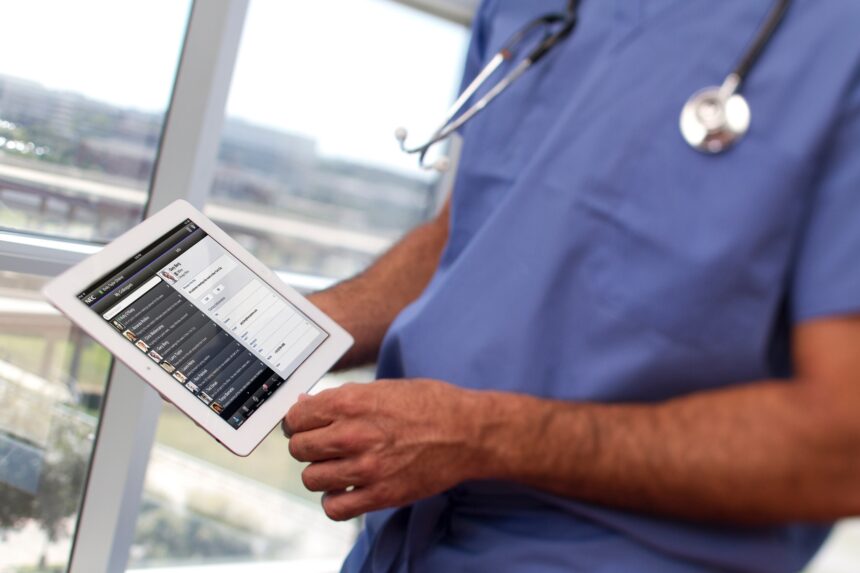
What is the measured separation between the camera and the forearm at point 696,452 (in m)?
0.62

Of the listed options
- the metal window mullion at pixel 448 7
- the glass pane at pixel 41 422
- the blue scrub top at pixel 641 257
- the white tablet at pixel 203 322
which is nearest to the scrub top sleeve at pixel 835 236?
the blue scrub top at pixel 641 257

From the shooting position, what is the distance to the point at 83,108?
1376 millimetres

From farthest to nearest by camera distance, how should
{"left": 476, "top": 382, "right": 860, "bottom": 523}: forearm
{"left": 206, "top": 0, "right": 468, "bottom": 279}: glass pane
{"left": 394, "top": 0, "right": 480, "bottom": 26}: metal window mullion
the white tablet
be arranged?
{"left": 394, "top": 0, "right": 480, "bottom": 26}: metal window mullion
{"left": 206, "top": 0, "right": 468, "bottom": 279}: glass pane
the white tablet
{"left": 476, "top": 382, "right": 860, "bottom": 523}: forearm

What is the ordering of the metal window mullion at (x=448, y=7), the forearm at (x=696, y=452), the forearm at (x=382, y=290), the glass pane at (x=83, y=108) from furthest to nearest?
1. the metal window mullion at (x=448, y=7)
2. the glass pane at (x=83, y=108)
3. the forearm at (x=382, y=290)
4. the forearm at (x=696, y=452)

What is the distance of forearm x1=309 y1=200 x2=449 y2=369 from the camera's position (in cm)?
97

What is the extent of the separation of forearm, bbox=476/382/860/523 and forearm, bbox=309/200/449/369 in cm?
31

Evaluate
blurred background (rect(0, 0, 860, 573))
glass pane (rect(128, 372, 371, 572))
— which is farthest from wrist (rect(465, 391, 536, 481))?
glass pane (rect(128, 372, 371, 572))

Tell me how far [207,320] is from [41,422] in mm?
766

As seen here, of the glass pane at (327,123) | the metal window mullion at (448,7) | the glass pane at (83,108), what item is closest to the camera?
the glass pane at (83,108)

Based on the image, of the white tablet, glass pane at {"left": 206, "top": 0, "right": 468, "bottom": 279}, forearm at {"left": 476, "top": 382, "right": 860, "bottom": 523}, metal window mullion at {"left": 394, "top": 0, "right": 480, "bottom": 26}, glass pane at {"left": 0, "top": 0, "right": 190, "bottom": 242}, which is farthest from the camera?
metal window mullion at {"left": 394, "top": 0, "right": 480, "bottom": 26}

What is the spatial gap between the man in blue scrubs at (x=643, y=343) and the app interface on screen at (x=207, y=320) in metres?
0.09

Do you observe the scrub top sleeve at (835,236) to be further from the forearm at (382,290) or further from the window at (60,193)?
the window at (60,193)

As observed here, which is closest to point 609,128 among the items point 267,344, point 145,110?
point 267,344

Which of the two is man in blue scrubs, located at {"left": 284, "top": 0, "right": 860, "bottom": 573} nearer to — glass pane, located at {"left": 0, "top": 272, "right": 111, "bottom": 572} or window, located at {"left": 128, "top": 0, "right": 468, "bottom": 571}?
glass pane, located at {"left": 0, "top": 272, "right": 111, "bottom": 572}
